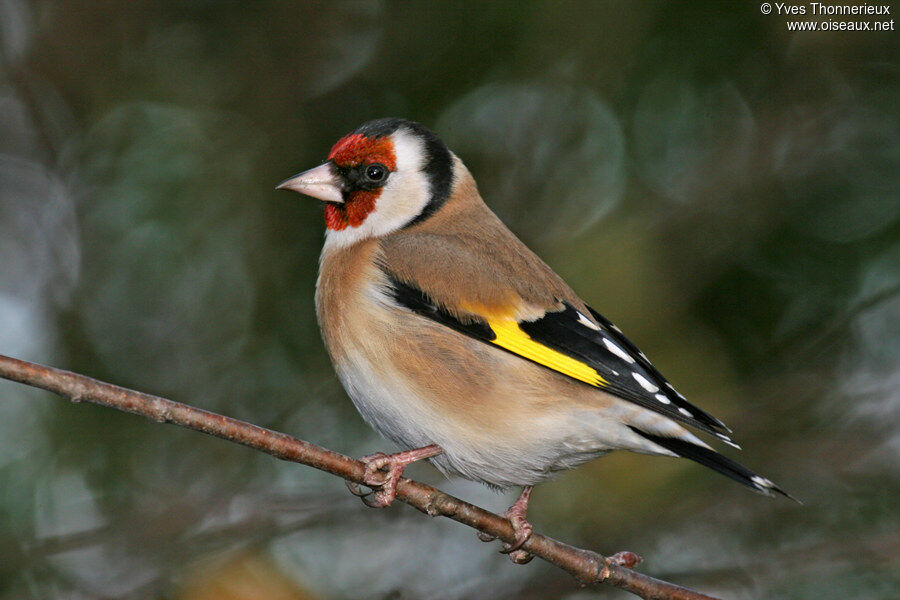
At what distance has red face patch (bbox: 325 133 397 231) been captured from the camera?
4.37 m

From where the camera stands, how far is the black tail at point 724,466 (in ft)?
10.7

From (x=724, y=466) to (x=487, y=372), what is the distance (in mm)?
953

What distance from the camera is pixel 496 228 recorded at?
4371 millimetres

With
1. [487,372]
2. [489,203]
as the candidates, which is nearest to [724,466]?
[487,372]

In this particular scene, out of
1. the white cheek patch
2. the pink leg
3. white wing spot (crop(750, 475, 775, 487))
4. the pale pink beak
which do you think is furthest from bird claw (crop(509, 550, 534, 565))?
the pale pink beak

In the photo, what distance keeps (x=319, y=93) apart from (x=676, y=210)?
2285 millimetres

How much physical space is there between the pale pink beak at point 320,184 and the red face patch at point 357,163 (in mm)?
52

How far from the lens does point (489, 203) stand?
5977 mm

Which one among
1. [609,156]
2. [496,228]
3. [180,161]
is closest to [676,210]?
[609,156]

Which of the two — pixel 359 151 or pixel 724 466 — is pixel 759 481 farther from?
pixel 359 151

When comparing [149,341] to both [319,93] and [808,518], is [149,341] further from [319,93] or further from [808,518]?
[808,518]

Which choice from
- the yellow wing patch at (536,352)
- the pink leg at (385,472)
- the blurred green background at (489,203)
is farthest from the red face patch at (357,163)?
the blurred green background at (489,203)

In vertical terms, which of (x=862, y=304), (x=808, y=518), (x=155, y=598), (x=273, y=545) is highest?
(x=862, y=304)

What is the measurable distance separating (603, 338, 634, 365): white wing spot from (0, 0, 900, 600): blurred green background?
1448mm
